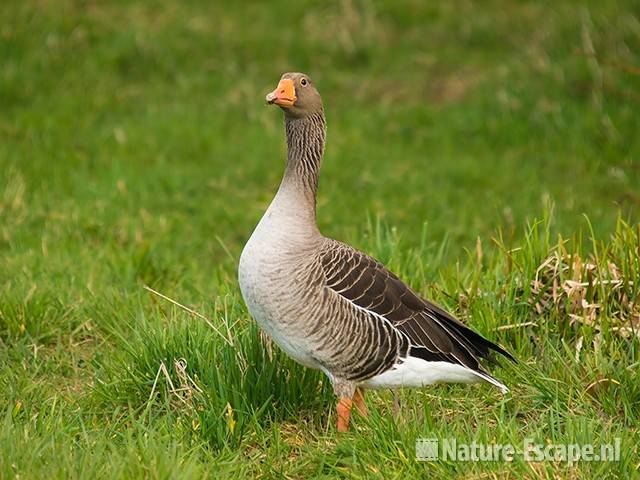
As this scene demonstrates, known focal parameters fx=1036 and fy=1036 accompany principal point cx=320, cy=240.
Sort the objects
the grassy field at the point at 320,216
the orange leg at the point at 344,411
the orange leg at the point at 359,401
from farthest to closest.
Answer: the orange leg at the point at 359,401, the orange leg at the point at 344,411, the grassy field at the point at 320,216

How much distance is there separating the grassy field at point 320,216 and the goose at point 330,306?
0.22 m

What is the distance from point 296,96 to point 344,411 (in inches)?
57.5

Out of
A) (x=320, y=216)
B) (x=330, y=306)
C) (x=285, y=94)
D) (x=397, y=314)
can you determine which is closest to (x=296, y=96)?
(x=285, y=94)

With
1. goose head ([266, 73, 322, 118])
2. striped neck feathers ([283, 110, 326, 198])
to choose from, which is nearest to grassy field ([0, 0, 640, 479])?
striped neck feathers ([283, 110, 326, 198])

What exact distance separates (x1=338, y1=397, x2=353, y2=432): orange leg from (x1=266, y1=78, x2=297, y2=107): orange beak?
137 centimetres

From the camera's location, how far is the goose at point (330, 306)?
455cm

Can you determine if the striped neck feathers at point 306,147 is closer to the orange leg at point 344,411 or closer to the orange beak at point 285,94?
the orange beak at point 285,94

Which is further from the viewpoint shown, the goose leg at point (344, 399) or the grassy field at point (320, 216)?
the goose leg at point (344, 399)

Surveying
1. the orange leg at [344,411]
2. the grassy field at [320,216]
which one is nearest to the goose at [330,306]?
the orange leg at [344,411]

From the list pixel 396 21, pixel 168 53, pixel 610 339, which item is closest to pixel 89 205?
pixel 168 53

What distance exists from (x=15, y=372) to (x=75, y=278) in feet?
3.54

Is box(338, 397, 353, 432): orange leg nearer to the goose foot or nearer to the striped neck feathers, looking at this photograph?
the goose foot

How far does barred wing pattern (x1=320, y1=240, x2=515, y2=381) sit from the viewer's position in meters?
4.69

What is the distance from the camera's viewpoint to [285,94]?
15.5 feet
